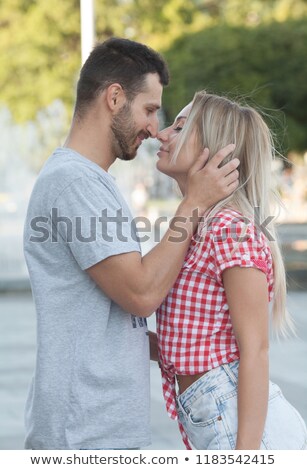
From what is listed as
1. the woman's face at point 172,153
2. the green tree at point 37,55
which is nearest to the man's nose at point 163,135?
the woman's face at point 172,153

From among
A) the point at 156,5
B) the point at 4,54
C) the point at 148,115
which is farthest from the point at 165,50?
the point at 148,115

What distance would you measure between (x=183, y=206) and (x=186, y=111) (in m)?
0.33

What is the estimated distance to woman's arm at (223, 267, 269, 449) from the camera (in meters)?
2.59

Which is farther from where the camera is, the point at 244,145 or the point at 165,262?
the point at 244,145

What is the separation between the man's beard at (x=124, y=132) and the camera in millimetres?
2918

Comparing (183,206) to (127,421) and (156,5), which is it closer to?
(127,421)

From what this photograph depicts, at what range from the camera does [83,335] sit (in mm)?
2672

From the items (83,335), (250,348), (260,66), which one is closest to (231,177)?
(250,348)

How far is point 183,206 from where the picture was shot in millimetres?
2766

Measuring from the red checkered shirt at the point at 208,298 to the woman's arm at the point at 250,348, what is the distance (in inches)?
2.5

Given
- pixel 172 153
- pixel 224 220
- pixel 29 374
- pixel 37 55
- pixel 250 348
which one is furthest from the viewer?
pixel 37 55

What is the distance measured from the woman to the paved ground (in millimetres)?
3105

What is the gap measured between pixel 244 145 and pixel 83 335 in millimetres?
696

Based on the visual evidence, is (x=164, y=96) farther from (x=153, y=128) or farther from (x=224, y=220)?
(x=224, y=220)
